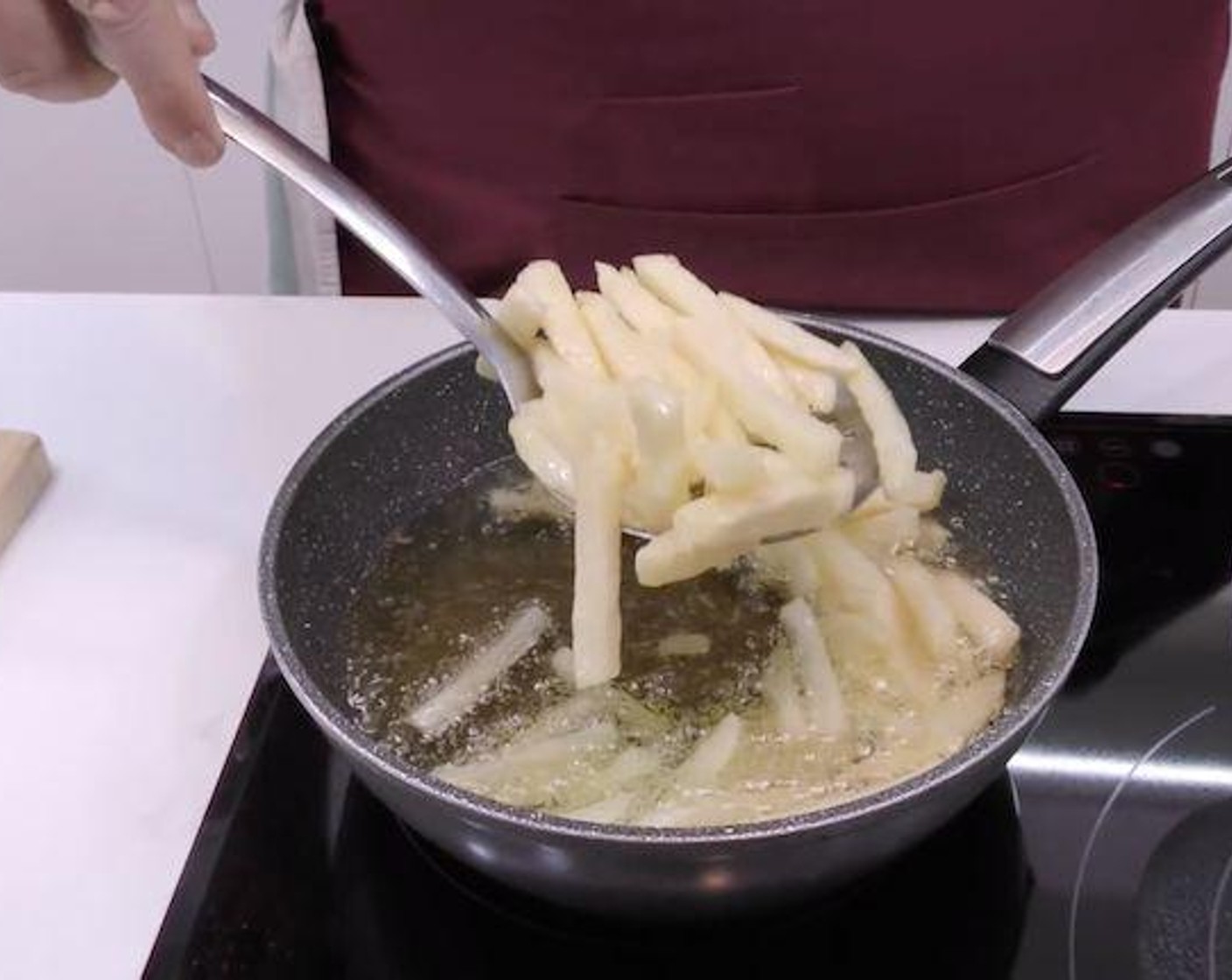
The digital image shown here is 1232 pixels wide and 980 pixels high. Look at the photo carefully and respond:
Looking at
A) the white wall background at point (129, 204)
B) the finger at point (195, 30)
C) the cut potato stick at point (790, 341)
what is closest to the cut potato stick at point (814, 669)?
the cut potato stick at point (790, 341)

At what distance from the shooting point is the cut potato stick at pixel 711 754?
56 cm

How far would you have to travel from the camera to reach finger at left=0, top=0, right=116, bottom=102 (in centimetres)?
65

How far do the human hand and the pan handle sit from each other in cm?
38

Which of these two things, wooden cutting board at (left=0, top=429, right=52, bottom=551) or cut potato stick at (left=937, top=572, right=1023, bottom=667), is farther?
wooden cutting board at (left=0, top=429, right=52, bottom=551)

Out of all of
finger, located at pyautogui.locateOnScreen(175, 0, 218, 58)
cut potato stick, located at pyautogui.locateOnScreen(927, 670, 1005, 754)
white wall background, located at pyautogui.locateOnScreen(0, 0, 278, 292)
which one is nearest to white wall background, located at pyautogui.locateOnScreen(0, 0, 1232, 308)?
white wall background, located at pyautogui.locateOnScreen(0, 0, 278, 292)

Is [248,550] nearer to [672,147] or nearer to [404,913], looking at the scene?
[404,913]

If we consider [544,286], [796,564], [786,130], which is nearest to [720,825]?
[796,564]

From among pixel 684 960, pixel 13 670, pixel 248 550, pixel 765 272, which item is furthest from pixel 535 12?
pixel 684 960

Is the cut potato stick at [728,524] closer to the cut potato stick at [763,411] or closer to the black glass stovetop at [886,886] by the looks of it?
the cut potato stick at [763,411]

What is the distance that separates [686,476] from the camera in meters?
0.58

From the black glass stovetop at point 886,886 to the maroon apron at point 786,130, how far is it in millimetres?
384

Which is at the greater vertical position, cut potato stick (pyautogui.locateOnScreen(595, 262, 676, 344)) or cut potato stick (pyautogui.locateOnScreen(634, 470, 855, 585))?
cut potato stick (pyautogui.locateOnScreen(595, 262, 676, 344))

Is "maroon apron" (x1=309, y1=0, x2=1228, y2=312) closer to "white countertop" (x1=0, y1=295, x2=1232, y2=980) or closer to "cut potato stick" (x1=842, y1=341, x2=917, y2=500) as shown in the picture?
"white countertop" (x1=0, y1=295, x2=1232, y2=980)

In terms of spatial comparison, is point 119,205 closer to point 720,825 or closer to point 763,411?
point 763,411
